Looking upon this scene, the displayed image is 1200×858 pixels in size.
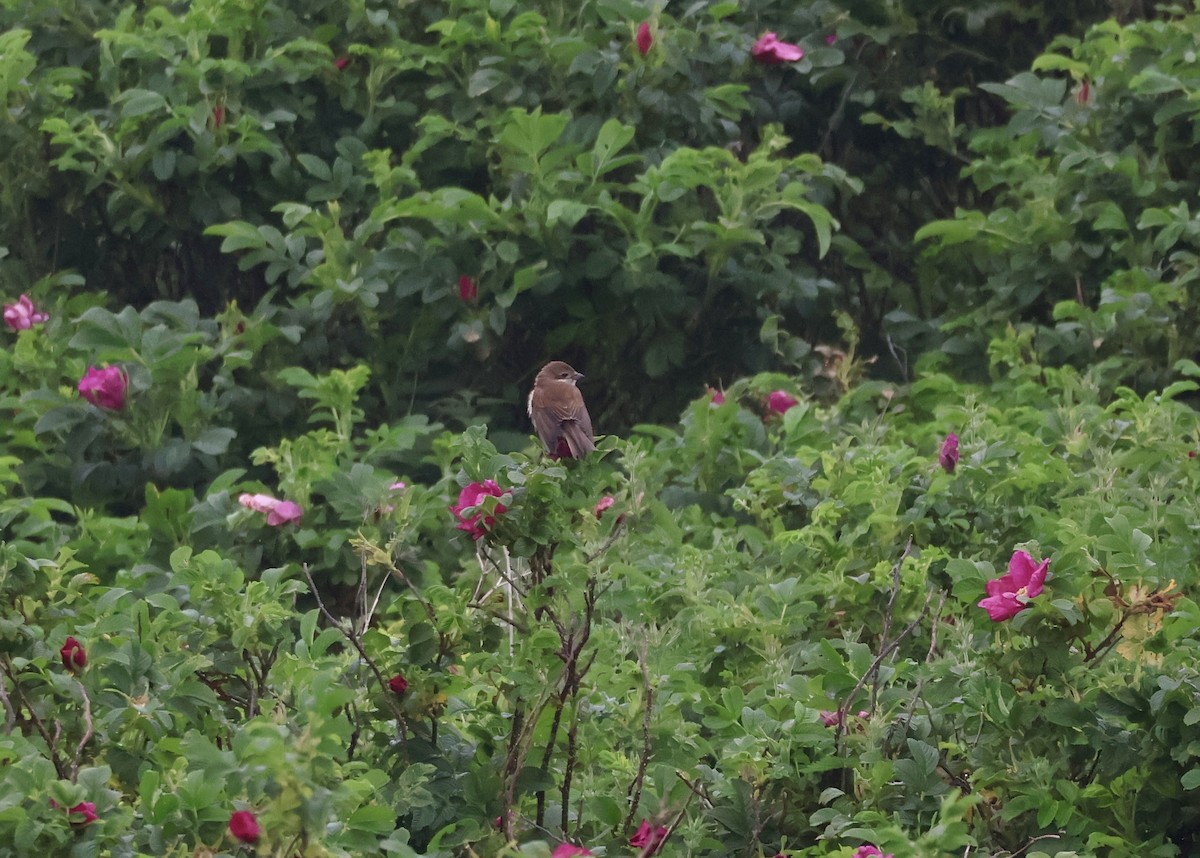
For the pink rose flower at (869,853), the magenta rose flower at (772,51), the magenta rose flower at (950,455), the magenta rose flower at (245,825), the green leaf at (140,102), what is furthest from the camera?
the magenta rose flower at (772,51)

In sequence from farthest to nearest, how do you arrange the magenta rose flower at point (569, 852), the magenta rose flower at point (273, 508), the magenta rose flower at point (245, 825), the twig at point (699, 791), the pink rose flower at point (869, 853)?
the magenta rose flower at point (273, 508), the twig at point (699, 791), the pink rose flower at point (869, 853), the magenta rose flower at point (569, 852), the magenta rose flower at point (245, 825)

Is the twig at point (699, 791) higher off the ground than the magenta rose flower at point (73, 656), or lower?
lower

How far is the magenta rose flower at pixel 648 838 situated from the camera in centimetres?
252

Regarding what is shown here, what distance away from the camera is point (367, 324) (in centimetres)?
544

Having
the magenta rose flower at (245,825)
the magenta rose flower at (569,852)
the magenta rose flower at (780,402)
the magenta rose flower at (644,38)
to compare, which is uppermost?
the magenta rose flower at (245,825)

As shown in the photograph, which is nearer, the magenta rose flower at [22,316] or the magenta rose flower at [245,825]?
the magenta rose flower at [245,825]

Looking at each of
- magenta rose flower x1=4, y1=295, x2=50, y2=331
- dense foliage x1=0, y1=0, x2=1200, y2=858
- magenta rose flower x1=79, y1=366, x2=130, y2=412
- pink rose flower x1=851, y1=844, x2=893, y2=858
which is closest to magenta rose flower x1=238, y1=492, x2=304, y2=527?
dense foliage x1=0, y1=0, x2=1200, y2=858

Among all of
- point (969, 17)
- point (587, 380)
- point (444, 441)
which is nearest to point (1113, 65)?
point (969, 17)

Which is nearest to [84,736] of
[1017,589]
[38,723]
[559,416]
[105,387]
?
[38,723]

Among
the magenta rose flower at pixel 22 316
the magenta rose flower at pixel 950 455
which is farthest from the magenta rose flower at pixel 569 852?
the magenta rose flower at pixel 22 316

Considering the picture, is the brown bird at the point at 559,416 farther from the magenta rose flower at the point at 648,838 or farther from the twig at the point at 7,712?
the twig at the point at 7,712

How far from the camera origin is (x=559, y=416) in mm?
3744

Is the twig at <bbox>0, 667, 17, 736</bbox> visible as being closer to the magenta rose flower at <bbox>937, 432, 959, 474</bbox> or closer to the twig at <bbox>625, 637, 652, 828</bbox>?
the twig at <bbox>625, 637, 652, 828</bbox>

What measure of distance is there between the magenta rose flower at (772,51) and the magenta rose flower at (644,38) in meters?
0.56
